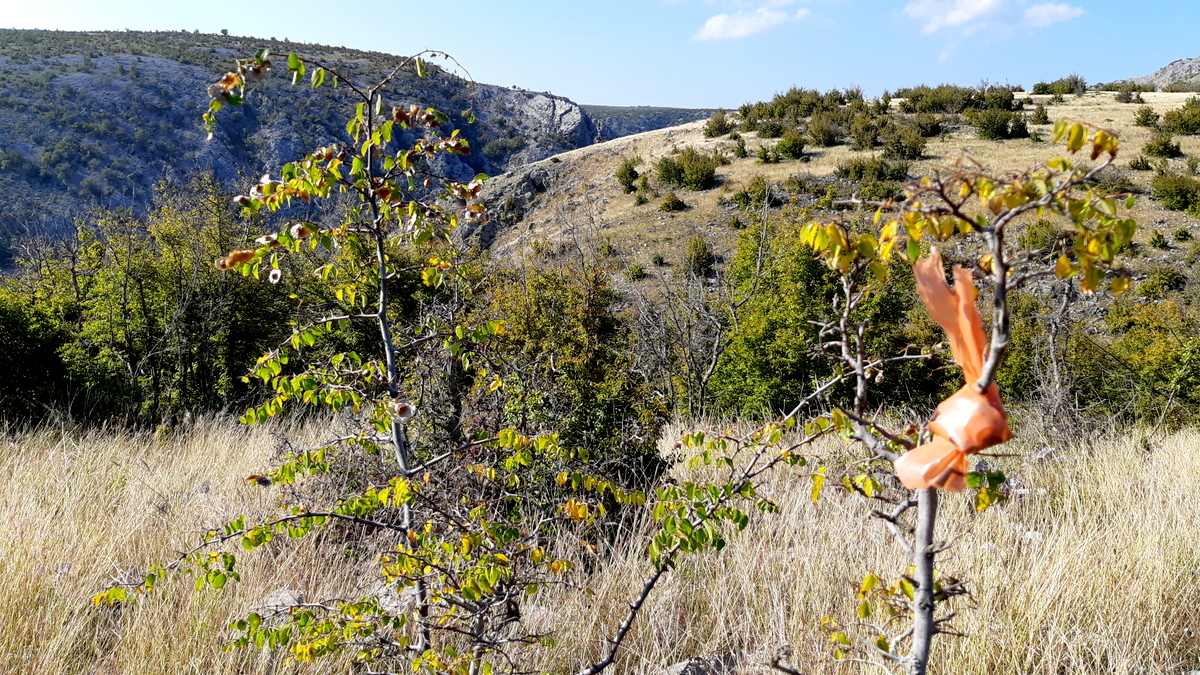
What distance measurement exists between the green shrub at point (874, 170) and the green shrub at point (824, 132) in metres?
2.73

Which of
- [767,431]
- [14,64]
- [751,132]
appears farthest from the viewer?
[14,64]

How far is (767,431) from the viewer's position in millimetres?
1781

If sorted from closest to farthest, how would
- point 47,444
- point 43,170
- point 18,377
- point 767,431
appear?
point 767,431
point 47,444
point 18,377
point 43,170

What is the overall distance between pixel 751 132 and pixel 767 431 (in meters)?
25.0

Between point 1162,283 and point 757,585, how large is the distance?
49.6 feet

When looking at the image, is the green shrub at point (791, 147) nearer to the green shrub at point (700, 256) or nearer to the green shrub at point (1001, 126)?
the green shrub at point (1001, 126)

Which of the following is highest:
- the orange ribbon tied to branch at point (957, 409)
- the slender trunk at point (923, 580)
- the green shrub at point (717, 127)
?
the green shrub at point (717, 127)

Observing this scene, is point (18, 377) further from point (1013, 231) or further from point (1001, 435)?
point (1013, 231)

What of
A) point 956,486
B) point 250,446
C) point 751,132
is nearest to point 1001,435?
point 956,486

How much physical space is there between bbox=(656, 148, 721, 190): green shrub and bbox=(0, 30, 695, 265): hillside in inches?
507

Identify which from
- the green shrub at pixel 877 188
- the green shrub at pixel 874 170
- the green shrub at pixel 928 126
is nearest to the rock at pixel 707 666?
the green shrub at pixel 877 188

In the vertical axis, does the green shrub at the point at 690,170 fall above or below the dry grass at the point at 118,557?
above

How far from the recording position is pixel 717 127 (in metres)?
25.6

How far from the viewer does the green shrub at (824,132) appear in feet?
73.5
